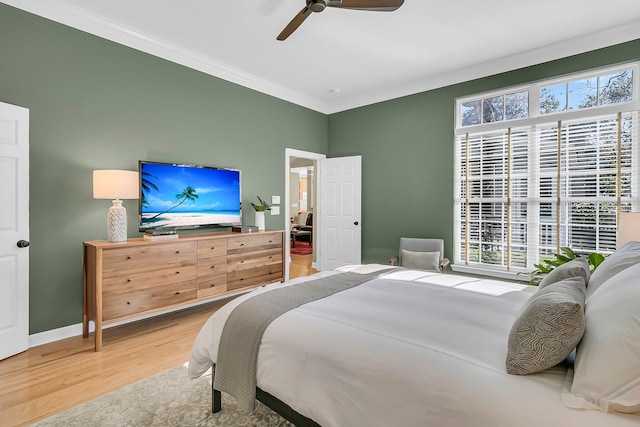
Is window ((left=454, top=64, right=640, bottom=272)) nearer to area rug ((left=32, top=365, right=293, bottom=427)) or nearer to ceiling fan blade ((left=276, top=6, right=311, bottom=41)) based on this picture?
ceiling fan blade ((left=276, top=6, right=311, bottom=41))

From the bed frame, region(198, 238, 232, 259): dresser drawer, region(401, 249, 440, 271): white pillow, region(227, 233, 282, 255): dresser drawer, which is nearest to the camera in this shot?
the bed frame

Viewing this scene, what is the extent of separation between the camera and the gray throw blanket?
1.59 metres

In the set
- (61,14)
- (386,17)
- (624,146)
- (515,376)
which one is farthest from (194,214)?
(624,146)

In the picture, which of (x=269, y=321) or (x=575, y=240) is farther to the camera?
(x=575, y=240)

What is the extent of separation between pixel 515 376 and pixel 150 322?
345cm

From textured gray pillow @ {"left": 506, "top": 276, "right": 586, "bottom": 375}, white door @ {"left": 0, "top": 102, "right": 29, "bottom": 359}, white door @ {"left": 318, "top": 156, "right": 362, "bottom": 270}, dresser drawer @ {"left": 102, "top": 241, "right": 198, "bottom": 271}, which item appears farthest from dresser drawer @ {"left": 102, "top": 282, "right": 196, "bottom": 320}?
textured gray pillow @ {"left": 506, "top": 276, "right": 586, "bottom": 375}

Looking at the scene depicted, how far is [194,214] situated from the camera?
379 centimetres

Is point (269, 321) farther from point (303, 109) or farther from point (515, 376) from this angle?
point (303, 109)

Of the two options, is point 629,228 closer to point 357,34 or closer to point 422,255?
point 422,255

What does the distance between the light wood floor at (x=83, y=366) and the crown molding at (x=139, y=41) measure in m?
2.92

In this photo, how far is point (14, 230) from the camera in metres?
2.62

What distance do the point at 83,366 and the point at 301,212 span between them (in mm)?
7615

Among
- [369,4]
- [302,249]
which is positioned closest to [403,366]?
[369,4]

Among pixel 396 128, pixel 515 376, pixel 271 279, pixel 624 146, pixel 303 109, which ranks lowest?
pixel 271 279
